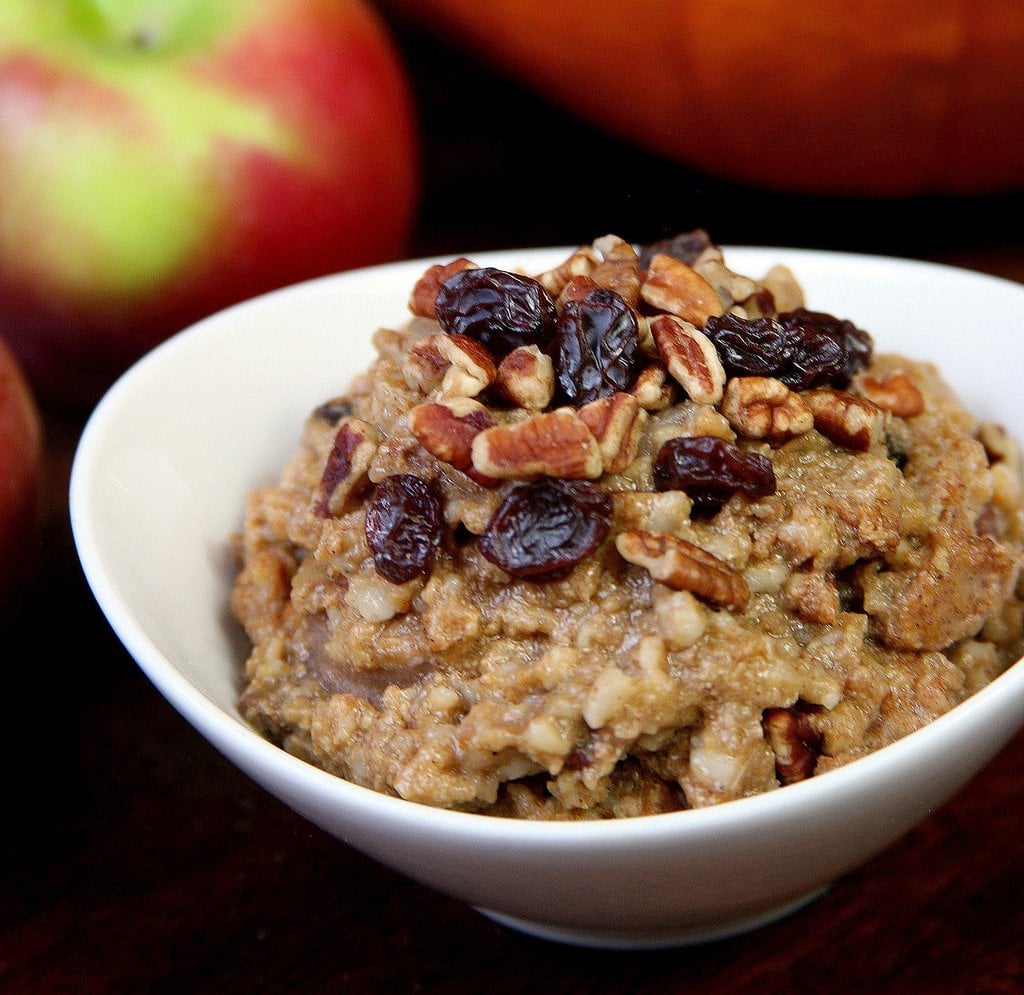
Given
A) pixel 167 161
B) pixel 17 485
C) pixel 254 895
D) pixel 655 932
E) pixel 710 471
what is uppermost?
pixel 710 471

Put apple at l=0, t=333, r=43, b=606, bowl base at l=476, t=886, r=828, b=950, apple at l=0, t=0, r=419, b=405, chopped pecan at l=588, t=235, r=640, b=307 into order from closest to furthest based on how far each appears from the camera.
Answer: bowl base at l=476, t=886, r=828, b=950 → chopped pecan at l=588, t=235, r=640, b=307 → apple at l=0, t=333, r=43, b=606 → apple at l=0, t=0, r=419, b=405

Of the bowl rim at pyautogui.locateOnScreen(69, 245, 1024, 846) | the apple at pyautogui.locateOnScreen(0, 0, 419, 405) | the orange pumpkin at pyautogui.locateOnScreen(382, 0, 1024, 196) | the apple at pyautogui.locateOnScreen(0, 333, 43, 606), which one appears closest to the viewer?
the bowl rim at pyautogui.locateOnScreen(69, 245, 1024, 846)

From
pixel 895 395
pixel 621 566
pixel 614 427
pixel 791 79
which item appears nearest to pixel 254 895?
pixel 621 566

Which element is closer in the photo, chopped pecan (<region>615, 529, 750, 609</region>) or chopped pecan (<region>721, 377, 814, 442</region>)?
chopped pecan (<region>615, 529, 750, 609</region>)

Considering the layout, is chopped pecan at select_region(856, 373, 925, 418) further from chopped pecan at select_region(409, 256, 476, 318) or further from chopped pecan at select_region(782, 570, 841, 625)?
chopped pecan at select_region(409, 256, 476, 318)

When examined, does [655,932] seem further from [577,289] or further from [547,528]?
[577,289]

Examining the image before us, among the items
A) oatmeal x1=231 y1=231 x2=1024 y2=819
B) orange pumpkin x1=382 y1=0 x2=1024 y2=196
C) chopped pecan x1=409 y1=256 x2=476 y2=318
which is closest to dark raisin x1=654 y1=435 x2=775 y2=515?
oatmeal x1=231 y1=231 x2=1024 y2=819

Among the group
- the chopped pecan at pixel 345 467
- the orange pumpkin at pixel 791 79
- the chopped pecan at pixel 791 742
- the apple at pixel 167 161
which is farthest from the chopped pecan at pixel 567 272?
the orange pumpkin at pixel 791 79
